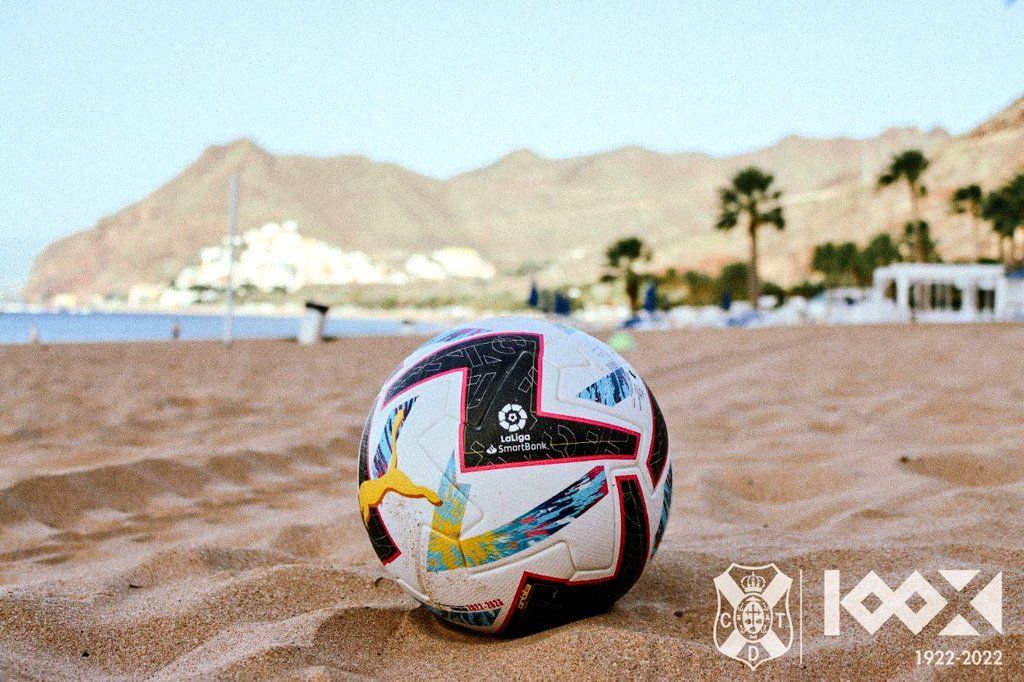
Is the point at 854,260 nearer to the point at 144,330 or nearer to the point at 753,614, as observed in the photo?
the point at 144,330

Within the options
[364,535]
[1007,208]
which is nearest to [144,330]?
[364,535]

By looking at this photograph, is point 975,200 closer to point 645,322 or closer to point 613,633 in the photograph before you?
point 645,322

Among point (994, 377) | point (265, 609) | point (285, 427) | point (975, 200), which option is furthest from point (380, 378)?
point (975, 200)

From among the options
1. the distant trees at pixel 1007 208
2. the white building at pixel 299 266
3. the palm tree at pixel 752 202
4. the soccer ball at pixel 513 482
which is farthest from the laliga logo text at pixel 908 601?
the white building at pixel 299 266

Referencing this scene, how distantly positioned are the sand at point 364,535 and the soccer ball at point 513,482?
0.54 feet

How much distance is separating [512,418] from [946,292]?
39721mm

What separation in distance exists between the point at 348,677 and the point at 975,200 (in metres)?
63.3

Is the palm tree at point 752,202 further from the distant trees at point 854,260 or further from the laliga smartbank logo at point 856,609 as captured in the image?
the laliga smartbank logo at point 856,609

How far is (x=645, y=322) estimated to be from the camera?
35.5 meters

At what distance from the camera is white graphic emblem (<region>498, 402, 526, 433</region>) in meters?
2.45

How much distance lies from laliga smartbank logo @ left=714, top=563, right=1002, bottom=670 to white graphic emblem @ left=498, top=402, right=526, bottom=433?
0.84 metres

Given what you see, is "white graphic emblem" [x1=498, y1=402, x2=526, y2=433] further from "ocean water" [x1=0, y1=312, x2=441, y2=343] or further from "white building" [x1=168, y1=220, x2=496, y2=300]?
"white building" [x1=168, y1=220, x2=496, y2=300]

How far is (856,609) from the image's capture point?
8.73 ft

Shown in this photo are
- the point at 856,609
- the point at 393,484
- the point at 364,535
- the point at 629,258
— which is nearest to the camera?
the point at 393,484
